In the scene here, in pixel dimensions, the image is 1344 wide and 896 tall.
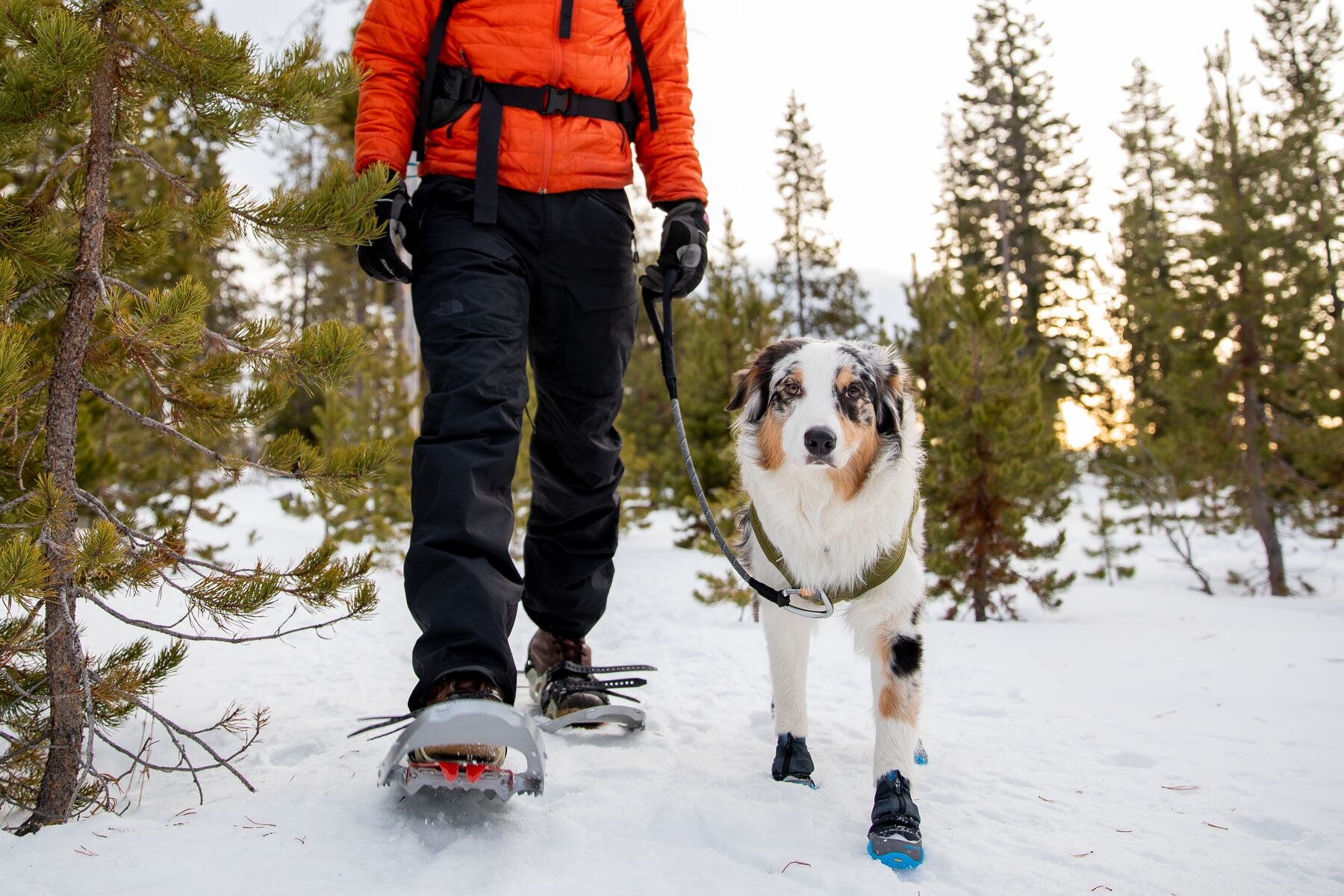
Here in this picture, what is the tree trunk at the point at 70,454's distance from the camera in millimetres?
2092

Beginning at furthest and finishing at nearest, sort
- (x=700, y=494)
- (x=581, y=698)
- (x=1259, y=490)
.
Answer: (x=1259, y=490), (x=581, y=698), (x=700, y=494)

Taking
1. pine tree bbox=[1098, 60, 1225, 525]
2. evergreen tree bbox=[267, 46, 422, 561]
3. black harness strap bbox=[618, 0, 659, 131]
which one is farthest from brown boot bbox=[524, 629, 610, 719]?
pine tree bbox=[1098, 60, 1225, 525]

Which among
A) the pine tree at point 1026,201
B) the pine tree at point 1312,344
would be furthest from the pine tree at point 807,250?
the pine tree at point 1312,344

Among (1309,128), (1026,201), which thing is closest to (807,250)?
(1026,201)

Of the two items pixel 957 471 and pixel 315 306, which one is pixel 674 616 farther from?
pixel 315 306

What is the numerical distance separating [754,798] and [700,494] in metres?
1.06

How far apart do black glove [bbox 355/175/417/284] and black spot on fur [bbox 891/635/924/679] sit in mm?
2093

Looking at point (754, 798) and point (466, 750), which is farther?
point (754, 798)

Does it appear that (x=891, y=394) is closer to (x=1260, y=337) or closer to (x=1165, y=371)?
(x=1260, y=337)

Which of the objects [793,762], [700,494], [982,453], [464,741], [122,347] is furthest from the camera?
[982,453]

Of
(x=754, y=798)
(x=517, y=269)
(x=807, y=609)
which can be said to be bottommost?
(x=754, y=798)

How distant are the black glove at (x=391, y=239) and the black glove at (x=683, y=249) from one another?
2.97 feet

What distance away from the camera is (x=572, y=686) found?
3.03 m

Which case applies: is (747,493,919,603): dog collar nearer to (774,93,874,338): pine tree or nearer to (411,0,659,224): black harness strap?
(411,0,659,224): black harness strap
